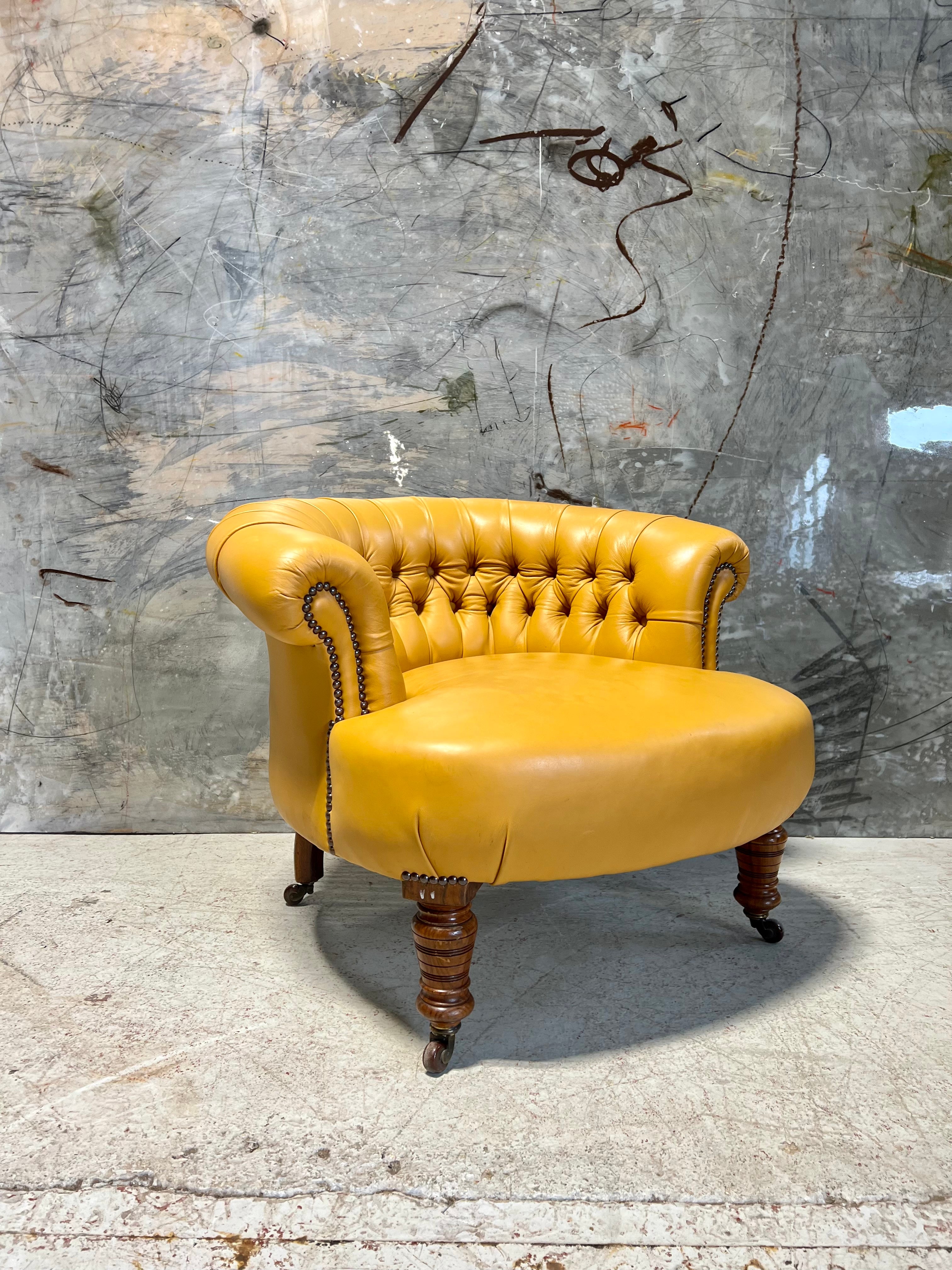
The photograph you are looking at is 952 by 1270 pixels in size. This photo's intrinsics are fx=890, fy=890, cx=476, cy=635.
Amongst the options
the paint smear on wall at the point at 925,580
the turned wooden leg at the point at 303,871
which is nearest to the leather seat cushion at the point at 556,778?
the turned wooden leg at the point at 303,871

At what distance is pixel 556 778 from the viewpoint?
47.5 inches

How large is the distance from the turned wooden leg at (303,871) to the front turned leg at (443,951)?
2.00ft

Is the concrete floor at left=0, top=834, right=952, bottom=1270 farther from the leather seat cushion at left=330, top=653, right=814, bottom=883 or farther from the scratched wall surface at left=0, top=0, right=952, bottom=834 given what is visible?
the scratched wall surface at left=0, top=0, right=952, bottom=834

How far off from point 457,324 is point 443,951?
1494 mm

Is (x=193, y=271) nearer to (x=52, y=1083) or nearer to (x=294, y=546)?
(x=294, y=546)

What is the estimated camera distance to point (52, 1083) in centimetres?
123

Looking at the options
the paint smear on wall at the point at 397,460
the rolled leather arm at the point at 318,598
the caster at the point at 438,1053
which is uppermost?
the paint smear on wall at the point at 397,460

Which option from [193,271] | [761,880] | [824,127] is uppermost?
[824,127]

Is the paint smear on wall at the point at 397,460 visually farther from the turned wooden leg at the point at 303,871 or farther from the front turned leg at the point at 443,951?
the front turned leg at the point at 443,951

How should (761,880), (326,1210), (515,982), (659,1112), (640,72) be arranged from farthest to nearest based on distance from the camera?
(640,72) → (761,880) → (515,982) → (659,1112) → (326,1210)

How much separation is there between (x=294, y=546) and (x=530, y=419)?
103cm

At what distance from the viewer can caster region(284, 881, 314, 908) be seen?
1.84 m

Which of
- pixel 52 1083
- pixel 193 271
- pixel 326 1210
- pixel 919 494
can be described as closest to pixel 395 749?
pixel 326 1210

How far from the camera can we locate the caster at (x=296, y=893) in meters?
1.84
